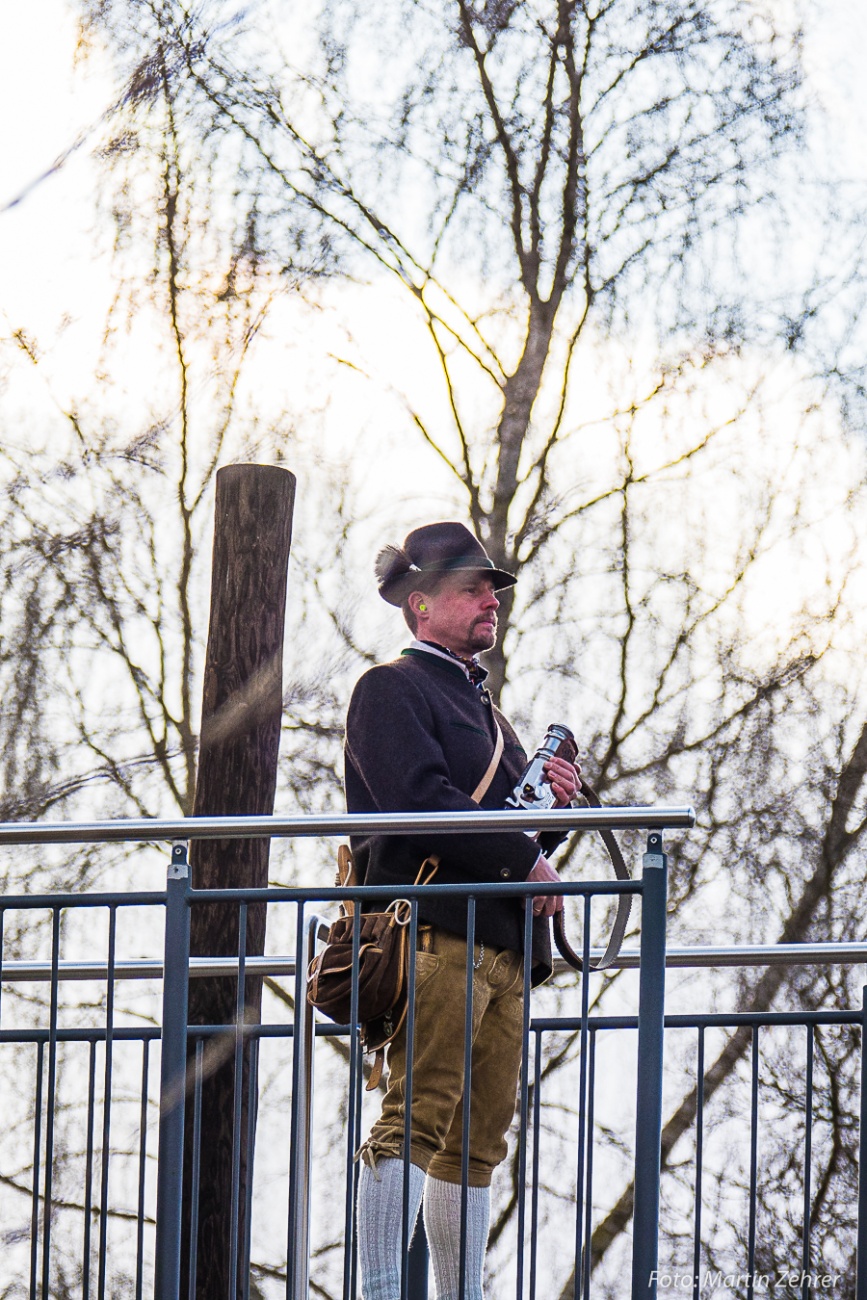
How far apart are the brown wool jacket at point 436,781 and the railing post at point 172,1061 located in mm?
458

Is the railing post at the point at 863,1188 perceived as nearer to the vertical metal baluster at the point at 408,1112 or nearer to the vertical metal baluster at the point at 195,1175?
the vertical metal baluster at the point at 408,1112

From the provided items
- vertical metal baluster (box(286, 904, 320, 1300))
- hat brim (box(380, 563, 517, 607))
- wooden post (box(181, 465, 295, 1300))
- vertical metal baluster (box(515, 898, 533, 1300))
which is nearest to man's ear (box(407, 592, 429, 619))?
hat brim (box(380, 563, 517, 607))

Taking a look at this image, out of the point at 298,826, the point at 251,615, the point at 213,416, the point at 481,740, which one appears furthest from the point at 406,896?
the point at 213,416

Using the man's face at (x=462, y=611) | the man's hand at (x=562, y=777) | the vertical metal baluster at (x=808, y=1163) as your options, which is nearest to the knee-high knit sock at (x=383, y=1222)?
the man's hand at (x=562, y=777)

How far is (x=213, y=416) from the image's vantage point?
10969 mm

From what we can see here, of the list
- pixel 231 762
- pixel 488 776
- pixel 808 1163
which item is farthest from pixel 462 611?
pixel 231 762

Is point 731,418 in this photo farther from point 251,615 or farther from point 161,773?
point 251,615

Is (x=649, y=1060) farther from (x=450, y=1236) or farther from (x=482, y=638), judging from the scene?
(x=482, y=638)

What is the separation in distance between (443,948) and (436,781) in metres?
0.35

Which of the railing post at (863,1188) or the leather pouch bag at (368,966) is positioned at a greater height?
the leather pouch bag at (368,966)

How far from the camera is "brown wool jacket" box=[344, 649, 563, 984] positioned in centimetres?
360

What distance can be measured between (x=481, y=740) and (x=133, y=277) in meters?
7.71

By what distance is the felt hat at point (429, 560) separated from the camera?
4.05m

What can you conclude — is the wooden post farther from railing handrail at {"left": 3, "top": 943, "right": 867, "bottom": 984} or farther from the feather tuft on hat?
the feather tuft on hat
